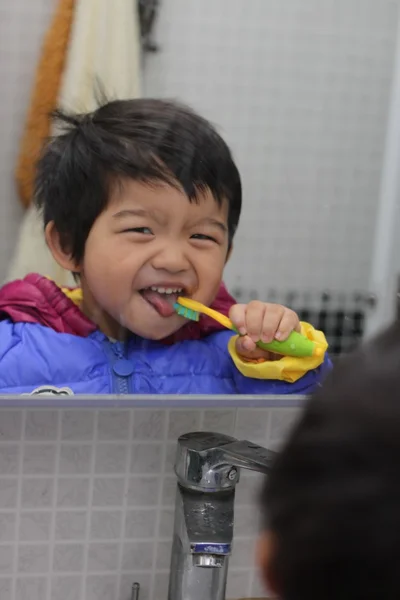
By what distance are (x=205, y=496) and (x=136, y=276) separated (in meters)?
0.22

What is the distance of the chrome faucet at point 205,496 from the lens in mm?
670

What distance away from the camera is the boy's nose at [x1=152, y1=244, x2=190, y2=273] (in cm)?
76

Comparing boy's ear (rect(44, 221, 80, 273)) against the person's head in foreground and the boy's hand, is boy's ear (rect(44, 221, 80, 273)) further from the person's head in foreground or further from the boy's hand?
the boy's hand

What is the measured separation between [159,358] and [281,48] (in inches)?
15.0

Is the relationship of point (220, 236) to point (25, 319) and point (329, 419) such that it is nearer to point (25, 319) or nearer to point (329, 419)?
point (25, 319)

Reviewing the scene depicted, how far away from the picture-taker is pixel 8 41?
77 centimetres

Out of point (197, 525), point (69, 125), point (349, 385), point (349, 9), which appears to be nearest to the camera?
point (349, 385)

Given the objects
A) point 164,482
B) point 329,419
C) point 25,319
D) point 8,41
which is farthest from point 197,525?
point 8,41

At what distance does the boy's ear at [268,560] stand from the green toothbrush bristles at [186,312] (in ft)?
1.45

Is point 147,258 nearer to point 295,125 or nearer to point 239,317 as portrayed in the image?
point 239,317

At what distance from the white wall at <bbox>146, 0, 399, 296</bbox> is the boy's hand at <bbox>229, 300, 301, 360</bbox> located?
63 millimetres

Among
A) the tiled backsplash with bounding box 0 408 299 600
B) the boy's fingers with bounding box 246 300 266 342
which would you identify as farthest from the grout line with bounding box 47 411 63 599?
the boy's fingers with bounding box 246 300 266 342

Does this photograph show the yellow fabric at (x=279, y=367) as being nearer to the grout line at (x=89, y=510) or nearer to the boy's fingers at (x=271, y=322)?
the boy's fingers at (x=271, y=322)

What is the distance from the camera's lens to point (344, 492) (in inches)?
11.9
